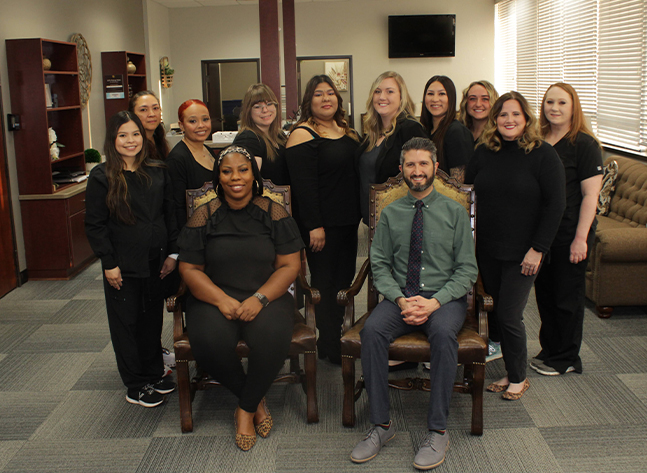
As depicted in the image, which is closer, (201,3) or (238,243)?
(238,243)

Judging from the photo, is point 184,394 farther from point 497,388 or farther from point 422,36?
point 422,36

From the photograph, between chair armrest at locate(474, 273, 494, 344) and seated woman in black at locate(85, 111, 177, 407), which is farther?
seated woman in black at locate(85, 111, 177, 407)

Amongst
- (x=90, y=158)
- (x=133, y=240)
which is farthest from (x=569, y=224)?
(x=90, y=158)

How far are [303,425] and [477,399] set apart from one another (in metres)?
0.80

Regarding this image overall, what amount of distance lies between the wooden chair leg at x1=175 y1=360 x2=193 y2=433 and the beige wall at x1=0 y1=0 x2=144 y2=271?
300 centimetres

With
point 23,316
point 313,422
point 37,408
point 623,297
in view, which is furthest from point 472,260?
point 23,316

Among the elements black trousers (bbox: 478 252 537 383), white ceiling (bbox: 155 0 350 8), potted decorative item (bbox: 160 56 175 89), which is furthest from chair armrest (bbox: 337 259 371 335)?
white ceiling (bbox: 155 0 350 8)

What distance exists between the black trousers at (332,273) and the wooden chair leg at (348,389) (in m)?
0.62

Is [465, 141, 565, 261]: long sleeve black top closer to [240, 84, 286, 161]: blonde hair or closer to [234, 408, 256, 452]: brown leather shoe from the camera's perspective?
[240, 84, 286, 161]: blonde hair

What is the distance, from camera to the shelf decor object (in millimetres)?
6437

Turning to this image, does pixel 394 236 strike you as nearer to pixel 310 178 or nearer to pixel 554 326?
pixel 310 178

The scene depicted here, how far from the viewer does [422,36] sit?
384 inches

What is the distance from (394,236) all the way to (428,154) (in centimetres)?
40

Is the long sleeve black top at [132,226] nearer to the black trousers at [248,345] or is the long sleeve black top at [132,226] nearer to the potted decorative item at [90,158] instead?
the black trousers at [248,345]
